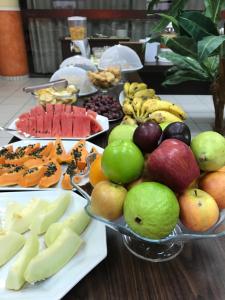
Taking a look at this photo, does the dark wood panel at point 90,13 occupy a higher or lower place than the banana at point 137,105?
higher

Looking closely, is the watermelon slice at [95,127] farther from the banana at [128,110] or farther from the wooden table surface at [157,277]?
the wooden table surface at [157,277]

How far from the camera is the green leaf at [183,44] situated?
3.35 ft

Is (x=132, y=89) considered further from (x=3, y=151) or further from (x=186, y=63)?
(x=3, y=151)

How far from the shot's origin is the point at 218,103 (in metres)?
1.20

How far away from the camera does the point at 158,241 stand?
1.43 feet

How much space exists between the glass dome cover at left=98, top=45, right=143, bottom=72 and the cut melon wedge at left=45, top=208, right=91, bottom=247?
147 cm

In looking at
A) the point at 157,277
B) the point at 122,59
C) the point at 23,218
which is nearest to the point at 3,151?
the point at 23,218

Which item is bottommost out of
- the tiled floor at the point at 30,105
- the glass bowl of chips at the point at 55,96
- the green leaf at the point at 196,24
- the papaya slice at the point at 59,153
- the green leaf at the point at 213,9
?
the tiled floor at the point at 30,105

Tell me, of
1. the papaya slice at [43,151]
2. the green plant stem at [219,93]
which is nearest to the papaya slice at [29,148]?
the papaya slice at [43,151]

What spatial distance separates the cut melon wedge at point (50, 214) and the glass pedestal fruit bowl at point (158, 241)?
74 millimetres

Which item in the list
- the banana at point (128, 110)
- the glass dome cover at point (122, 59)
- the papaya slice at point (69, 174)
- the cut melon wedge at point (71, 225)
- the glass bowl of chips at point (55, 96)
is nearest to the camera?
the cut melon wedge at point (71, 225)

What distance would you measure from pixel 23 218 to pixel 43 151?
37cm

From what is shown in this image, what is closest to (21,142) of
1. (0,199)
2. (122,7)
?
(0,199)

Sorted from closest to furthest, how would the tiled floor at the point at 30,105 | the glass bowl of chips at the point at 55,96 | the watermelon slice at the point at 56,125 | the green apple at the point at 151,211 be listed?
the green apple at the point at 151,211 < the watermelon slice at the point at 56,125 < the glass bowl of chips at the point at 55,96 < the tiled floor at the point at 30,105
